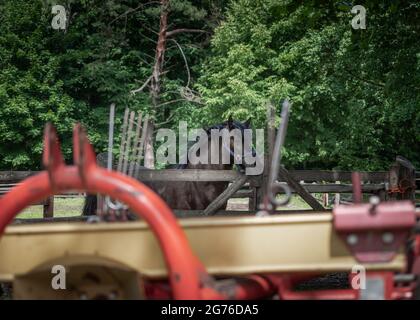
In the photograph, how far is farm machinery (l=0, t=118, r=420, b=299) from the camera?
2229mm

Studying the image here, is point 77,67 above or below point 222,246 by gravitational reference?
above

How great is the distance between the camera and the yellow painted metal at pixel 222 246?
2359 millimetres

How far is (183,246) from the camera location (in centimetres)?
219

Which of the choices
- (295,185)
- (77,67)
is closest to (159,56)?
(77,67)

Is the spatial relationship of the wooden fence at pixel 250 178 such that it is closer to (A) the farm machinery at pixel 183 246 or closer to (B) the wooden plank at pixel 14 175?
(B) the wooden plank at pixel 14 175

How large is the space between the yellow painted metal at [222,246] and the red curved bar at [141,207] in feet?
0.60

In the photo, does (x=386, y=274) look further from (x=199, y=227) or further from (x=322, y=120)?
(x=322, y=120)

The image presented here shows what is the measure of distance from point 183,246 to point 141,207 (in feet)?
0.75

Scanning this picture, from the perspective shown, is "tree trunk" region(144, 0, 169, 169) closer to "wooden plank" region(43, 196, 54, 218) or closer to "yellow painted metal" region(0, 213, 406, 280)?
A: "wooden plank" region(43, 196, 54, 218)

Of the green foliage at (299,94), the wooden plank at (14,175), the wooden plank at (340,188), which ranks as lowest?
the wooden plank at (340,188)

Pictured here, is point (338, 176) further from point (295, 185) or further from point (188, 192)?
point (188, 192)

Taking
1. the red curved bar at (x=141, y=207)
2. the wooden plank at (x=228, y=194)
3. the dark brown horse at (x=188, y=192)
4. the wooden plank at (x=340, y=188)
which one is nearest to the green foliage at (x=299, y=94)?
the wooden plank at (x=340, y=188)

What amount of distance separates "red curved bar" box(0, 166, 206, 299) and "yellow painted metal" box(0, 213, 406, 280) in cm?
18
